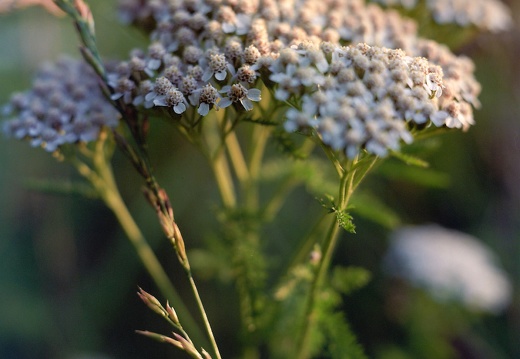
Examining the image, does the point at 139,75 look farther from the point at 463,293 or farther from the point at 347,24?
the point at 463,293

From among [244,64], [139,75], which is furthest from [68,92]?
[244,64]

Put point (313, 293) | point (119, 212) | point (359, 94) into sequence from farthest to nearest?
point (119, 212) → point (313, 293) → point (359, 94)

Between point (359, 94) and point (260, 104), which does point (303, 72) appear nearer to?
point (359, 94)

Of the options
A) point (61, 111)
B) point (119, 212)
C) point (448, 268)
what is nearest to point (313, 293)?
point (119, 212)

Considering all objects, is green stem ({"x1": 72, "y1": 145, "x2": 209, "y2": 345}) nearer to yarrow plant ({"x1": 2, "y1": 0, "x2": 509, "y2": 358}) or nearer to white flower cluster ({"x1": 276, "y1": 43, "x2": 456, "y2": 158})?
yarrow plant ({"x1": 2, "y1": 0, "x2": 509, "y2": 358})

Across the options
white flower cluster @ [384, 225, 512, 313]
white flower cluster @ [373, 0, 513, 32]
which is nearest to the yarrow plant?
white flower cluster @ [373, 0, 513, 32]

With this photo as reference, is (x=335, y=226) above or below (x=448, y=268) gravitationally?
above

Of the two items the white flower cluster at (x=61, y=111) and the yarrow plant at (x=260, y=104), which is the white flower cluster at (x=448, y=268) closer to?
the yarrow plant at (x=260, y=104)
